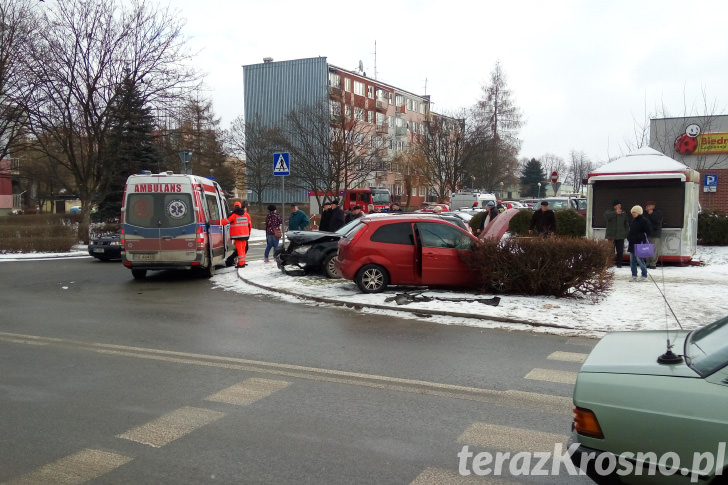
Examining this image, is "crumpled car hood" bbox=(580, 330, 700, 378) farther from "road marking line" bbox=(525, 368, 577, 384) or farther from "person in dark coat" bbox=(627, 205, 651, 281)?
"person in dark coat" bbox=(627, 205, 651, 281)

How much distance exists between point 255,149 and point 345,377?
4954 centimetres

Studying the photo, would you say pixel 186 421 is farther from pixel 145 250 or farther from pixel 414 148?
pixel 414 148

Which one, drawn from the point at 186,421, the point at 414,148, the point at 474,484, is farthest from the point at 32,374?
the point at 414,148

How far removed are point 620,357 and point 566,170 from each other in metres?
136

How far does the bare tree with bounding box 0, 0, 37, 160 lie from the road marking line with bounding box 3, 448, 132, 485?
25964 millimetres

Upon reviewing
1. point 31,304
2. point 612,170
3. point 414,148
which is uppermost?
point 414,148

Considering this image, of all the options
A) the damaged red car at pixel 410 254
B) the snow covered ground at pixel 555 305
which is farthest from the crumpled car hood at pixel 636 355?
the damaged red car at pixel 410 254

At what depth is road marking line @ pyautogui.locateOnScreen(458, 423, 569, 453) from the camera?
439 centimetres

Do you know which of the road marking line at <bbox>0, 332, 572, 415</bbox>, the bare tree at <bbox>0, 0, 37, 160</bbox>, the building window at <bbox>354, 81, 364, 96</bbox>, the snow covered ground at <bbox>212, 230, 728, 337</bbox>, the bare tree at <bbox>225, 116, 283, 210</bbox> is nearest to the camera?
the road marking line at <bbox>0, 332, 572, 415</bbox>

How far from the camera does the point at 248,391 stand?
578 cm

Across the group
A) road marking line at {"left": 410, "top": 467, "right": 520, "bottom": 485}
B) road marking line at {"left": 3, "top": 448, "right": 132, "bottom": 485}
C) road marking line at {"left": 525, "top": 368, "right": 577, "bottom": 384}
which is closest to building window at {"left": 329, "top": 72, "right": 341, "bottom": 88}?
road marking line at {"left": 525, "top": 368, "right": 577, "bottom": 384}

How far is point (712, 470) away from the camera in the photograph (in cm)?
277

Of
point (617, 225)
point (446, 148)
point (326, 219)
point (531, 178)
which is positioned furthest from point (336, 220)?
point (531, 178)

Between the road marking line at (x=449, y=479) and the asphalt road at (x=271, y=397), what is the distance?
0.6 inches
